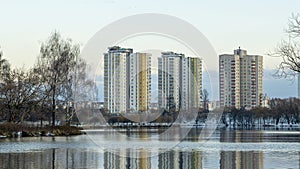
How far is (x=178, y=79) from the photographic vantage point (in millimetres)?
50656

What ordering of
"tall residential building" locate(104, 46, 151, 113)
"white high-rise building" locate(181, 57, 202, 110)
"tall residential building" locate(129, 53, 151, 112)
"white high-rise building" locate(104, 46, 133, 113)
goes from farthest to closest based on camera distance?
"white high-rise building" locate(104, 46, 133, 113)
"white high-rise building" locate(181, 57, 202, 110)
"tall residential building" locate(104, 46, 151, 113)
"tall residential building" locate(129, 53, 151, 112)

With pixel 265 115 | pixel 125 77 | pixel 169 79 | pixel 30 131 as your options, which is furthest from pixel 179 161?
pixel 265 115

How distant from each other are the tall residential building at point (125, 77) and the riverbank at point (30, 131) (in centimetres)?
492

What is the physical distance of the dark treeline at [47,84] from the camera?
5325 centimetres

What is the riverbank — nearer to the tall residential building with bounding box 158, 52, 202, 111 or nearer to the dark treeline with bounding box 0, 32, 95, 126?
the dark treeline with bounding box 0, 32, 95, 126

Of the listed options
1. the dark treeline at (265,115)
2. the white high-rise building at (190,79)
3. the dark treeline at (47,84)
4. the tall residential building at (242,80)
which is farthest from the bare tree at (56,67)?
the dark treeline at (265,115)

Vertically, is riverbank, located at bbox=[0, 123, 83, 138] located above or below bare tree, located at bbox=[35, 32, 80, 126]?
below

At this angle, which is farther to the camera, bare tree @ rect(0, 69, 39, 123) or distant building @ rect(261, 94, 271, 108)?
distant building @ rect(261, 94, 271, 108)

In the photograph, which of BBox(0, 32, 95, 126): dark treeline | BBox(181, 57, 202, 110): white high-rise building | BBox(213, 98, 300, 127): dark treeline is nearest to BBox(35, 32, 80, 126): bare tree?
BBox(0, 32, 95, 126): dark treeline

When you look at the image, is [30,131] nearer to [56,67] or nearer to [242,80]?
[56,67]

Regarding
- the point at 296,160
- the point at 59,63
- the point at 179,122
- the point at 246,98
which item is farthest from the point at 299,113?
the point at 296,160

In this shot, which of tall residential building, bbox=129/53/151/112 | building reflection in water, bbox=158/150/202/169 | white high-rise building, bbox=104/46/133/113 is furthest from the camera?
white high-rise building, bbox=104/46/133/113

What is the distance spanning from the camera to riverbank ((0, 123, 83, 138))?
46.8m

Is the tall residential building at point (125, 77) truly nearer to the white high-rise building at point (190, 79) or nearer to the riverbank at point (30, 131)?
the white high-rise building at point (190, 79)
